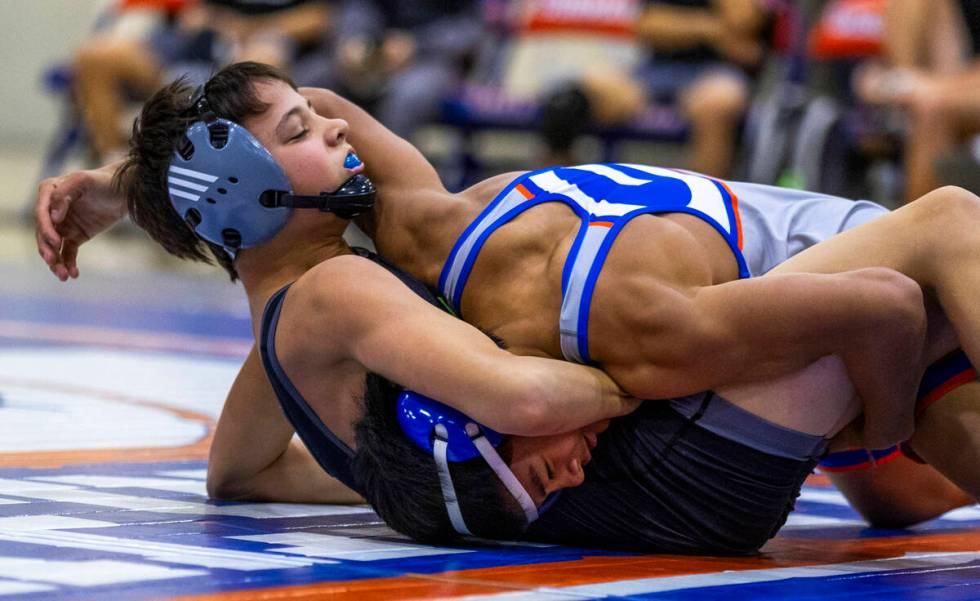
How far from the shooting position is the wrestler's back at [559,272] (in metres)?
2.72

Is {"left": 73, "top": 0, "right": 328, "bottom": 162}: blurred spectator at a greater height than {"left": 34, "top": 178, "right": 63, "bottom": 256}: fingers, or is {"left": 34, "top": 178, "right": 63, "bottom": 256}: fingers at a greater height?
{"left": 34, "top": 178, "right": 63, "bottom": 256}: fingers

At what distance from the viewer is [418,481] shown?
281 centimetres

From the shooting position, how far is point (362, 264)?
2.83 m

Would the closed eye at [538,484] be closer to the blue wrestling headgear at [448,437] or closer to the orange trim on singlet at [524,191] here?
the blue wrestling headgear at [448,437]

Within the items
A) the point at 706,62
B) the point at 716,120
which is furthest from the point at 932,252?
the point at 706,62

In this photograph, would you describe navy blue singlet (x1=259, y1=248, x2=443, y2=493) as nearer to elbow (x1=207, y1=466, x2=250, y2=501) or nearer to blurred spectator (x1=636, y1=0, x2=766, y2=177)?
elbow (x1=207, y1=466, x2=250, y2=501)

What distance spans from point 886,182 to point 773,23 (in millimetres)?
1087

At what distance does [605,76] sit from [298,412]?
6373mm

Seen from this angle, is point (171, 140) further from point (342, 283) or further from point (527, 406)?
point (527, 406)

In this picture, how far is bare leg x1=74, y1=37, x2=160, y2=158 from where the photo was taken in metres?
10.4

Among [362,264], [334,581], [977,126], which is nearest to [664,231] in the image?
[362,264]

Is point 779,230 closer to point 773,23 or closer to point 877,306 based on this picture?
point 877,306

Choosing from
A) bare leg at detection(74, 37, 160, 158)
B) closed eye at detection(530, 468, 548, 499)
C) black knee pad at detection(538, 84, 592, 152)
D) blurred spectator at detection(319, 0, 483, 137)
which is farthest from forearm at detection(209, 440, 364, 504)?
bare leg at detection(74, 37, 160, 158)

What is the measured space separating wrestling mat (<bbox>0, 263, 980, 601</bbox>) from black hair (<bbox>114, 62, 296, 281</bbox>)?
0.51 metres
